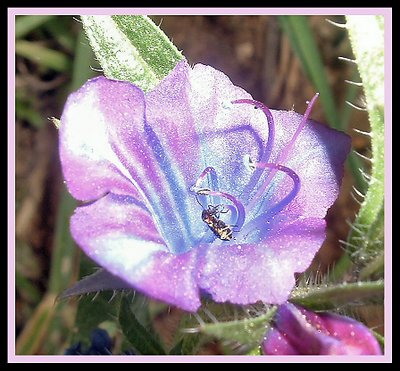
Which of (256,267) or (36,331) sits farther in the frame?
(36,331)

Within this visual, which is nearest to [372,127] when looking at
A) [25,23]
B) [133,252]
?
[133,252]

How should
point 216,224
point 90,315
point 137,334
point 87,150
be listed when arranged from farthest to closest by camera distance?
1. point 90,315
2. point 137,334
3. point 216,224
4. point 87,150

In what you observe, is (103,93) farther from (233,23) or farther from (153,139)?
(233,23)

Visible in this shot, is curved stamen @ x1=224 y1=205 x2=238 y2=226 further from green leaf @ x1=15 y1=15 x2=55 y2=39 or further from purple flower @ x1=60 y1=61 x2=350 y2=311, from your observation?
green leaf @ x1=15 y1=15 x2=55 y2=39

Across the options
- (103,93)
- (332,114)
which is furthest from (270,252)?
(332,114)

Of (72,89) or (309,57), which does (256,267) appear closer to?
(309,57)

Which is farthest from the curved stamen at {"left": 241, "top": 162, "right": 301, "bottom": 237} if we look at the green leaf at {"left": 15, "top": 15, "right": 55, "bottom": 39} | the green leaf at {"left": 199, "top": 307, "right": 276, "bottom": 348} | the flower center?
the green leaf at {"left": 15, "top": 15, "right": 55, "bottom": 39}

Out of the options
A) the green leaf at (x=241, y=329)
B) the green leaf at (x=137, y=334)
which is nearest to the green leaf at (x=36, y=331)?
the green leaf at (x=137, y=334)
